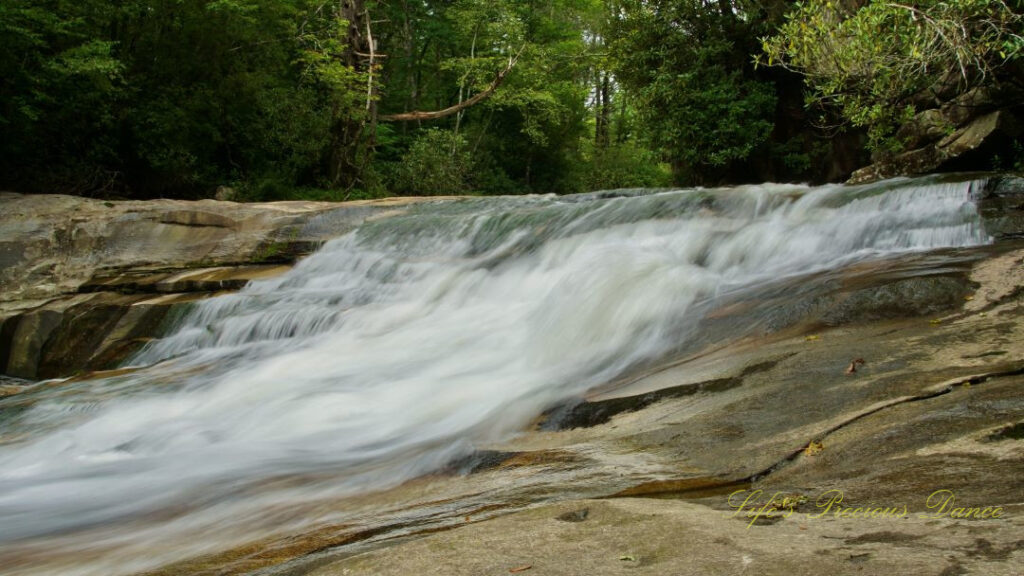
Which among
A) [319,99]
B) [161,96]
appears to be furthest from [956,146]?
[161,96]

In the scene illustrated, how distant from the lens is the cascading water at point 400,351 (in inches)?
166

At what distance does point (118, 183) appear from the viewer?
1569cm

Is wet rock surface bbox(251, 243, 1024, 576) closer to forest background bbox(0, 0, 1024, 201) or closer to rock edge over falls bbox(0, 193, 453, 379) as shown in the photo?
rock edge over falls bbox(0, 193, 453, 379)

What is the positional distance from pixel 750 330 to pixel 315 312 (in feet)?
17.7

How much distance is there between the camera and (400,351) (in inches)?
271

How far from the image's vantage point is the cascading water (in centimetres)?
422

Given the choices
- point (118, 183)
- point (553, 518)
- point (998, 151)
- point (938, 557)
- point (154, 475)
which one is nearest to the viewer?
point (938, 557)

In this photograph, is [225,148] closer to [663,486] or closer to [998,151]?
[998,151]

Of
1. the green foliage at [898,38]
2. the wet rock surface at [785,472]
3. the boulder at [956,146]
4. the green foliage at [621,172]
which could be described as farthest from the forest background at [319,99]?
the wet rock surface at [785,472]

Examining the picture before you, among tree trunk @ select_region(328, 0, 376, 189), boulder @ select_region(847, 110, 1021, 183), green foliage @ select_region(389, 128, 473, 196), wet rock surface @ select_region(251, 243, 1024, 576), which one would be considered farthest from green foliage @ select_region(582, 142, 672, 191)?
wet rock surface @ select_region(251, 243, 1024, 576)

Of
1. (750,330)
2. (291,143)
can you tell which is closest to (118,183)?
(291,143)

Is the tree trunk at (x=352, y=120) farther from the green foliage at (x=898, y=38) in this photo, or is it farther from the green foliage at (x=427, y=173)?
the green foliage at (x=898, y=38)

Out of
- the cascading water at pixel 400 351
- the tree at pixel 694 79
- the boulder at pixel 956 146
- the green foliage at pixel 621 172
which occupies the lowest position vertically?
Answer: the cascading water at pixel 400 351

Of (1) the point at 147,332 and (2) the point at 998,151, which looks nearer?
(1) the point at 147,332
